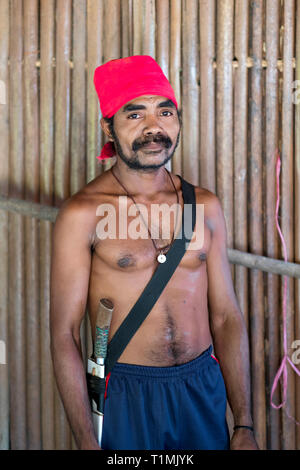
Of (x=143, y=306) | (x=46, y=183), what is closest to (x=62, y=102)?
(x=46, y=183)

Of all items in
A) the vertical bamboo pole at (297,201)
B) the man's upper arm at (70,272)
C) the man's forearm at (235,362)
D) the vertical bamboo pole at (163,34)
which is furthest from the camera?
the vertical bamboo pole at (163,34)

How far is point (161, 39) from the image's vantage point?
2.84 meters

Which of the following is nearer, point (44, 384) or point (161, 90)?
point (161, 90)

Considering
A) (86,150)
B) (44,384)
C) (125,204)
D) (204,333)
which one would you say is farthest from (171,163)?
(44,384)

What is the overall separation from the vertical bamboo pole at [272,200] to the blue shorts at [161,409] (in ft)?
2.30

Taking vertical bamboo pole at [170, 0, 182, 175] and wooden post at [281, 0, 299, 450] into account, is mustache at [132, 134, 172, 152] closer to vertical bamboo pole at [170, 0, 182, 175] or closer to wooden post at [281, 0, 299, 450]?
vertical bamboo pole at [170, 0, 182, 175]

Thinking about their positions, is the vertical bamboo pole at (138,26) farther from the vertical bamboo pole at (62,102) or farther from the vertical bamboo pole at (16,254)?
the vertical bamboo pole at (16,254)

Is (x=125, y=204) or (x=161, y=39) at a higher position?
(x=161, y=39)

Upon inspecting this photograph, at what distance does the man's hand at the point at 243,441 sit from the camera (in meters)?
2.19

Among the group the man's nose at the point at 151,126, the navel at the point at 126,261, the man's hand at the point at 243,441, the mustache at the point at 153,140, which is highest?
the man's nose at the point at 151,126

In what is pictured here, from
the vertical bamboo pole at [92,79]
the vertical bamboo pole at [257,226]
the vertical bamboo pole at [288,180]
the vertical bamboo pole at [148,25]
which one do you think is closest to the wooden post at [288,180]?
the vertical bamboo pole at [288,180]

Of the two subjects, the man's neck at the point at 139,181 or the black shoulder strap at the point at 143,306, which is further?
the man's neck at the point at 139,181

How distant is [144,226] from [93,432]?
82 cm

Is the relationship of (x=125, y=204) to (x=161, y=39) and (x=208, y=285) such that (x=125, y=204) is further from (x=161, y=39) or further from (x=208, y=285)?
(x=161, y=39)
